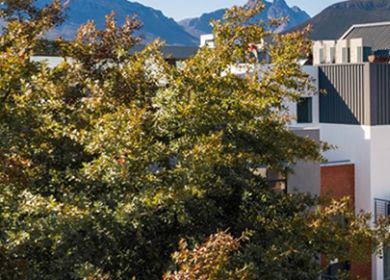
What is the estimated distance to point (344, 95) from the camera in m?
25.8

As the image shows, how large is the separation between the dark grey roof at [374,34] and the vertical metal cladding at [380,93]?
50.9 ft

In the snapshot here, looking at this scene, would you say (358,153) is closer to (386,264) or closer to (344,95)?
(344,95)

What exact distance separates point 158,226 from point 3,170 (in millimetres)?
2671

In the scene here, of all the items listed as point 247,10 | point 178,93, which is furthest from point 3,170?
point 247,10

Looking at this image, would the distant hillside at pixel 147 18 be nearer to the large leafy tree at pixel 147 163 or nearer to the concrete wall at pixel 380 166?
the concrete wall at pixel 380 166

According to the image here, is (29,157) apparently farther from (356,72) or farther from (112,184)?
(356,72)

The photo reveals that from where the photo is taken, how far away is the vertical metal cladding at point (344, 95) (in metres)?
25.2

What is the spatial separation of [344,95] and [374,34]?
59.1 ft

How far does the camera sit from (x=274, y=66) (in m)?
12.6

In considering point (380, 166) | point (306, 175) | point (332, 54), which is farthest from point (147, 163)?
point (332, 54)

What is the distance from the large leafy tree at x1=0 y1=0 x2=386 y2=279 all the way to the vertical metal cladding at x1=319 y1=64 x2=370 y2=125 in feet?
41.1

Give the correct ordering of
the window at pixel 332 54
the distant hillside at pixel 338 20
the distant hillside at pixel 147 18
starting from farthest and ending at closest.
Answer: the distant hillside at pixel 147 18 < the distant hillside at pixel 338 20 < the window at pixel 332 54

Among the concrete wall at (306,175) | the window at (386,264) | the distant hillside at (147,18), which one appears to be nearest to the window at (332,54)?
the concrete wall at (306,175)

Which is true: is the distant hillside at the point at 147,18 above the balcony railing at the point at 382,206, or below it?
above
